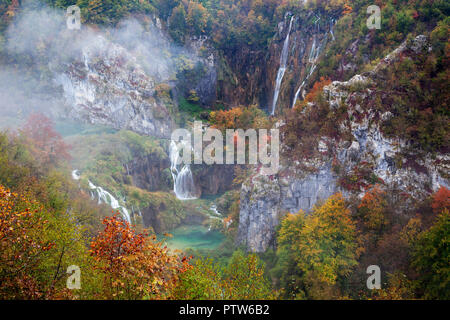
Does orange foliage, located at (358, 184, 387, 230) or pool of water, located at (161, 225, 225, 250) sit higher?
orange foliage, located at (358, 184, 387, 230)

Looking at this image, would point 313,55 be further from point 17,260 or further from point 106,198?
point 17,260

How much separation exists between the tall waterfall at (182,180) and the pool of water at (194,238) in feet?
22.1

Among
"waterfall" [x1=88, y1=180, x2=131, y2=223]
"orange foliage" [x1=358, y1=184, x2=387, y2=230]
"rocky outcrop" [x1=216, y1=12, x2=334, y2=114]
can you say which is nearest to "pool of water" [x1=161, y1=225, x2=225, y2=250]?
"waterfall" [x1=88, y1=180, x2=131, y2=223]

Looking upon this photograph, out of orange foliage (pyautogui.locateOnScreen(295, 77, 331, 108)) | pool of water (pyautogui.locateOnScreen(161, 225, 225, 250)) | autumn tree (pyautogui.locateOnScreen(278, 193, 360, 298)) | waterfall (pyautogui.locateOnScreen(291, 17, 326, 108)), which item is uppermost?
waterfall (pyautogui.locateOnScreen(291, 17, 326, 108))

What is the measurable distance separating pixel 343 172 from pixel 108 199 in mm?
19447

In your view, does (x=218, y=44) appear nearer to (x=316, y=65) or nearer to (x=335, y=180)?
(x=316, y=65)

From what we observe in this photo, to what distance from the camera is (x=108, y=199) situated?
26766 mm

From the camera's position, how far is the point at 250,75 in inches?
1950

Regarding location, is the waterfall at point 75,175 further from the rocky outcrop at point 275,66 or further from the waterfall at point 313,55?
the rocky outcrop at point 275,66

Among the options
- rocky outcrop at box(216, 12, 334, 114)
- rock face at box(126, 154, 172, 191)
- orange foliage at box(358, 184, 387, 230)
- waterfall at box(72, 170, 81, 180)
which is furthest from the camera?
rocky outcrop at box(216, 12, 334, 114)

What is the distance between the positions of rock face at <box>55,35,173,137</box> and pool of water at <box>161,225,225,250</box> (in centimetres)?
1849

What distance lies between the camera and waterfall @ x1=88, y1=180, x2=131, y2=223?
26.3 meters

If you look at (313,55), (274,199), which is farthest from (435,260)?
(313,55)

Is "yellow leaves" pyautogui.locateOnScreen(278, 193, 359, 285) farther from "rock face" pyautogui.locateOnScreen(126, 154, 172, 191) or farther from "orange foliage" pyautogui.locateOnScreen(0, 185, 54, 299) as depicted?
"rock face" pyautogui.locateOnScreen(126, 154, 172, 191)
